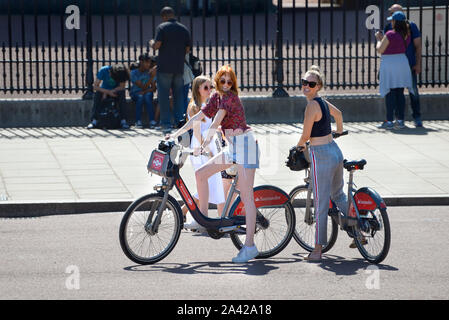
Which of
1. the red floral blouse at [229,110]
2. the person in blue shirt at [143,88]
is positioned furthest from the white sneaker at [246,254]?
the person in blue shirt at [143,88]

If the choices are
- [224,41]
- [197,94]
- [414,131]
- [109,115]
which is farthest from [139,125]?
[224,41]

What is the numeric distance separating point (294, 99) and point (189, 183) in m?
4.79

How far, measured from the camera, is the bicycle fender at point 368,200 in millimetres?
7797

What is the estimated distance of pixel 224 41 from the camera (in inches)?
975

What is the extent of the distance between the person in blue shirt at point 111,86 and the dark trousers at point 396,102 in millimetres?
3957

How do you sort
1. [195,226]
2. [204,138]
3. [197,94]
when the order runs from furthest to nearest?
1. [197,94]
2. [204,138]
3. [195,226]

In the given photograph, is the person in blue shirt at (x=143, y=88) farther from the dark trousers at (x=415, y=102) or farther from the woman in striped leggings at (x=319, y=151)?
the woman in striped leggings at (x=319, y=151)

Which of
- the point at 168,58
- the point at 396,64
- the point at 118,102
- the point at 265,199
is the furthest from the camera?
the point at 118,102

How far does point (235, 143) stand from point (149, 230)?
3.23 feet

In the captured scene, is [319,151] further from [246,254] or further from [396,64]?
[396,64]

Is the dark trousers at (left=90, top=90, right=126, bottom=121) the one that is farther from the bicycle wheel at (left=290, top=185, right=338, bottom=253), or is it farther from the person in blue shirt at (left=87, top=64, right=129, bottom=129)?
the bicycle wheel at (left=290, top=185, right=338, bottom=253)

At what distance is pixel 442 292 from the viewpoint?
6.91 meters
